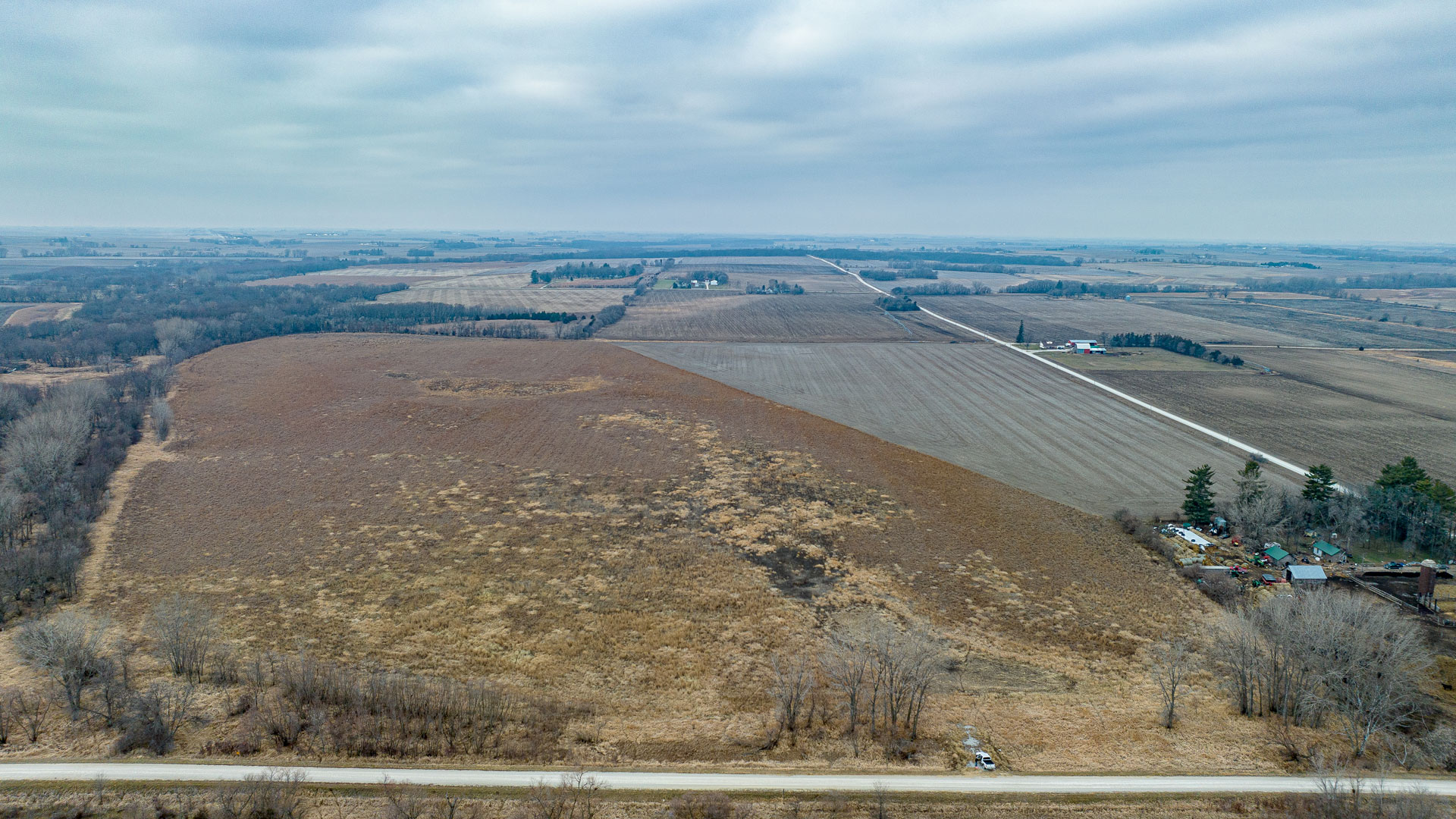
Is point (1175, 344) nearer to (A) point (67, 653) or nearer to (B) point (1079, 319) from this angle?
(B) point (1079, 319)

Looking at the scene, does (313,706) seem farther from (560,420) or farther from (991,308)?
(991,308)

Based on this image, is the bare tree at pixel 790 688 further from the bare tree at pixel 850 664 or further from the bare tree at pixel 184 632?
the bare tree at pixel 184 632

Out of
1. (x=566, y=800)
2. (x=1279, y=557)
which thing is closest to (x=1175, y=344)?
(x=1279, y=557)

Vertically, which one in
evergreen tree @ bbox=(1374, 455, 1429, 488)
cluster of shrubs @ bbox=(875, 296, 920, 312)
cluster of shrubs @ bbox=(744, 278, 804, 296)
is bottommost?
evergreen tree @ bbox=(1374, 455, 1429, 488)

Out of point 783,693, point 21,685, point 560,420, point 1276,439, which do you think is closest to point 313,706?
point 21,685

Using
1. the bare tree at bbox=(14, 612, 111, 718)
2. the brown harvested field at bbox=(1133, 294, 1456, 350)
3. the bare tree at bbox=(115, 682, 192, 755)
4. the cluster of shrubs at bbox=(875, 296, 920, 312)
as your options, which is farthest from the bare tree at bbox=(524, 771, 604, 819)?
the cluster of shrubs at bbox=(875, 296, 920, 312)

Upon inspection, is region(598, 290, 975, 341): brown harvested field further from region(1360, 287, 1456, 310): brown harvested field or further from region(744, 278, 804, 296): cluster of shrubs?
region(1360, 287, 1456, 310): brown harvested field
